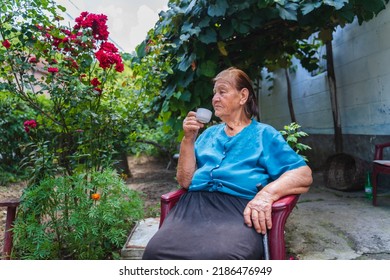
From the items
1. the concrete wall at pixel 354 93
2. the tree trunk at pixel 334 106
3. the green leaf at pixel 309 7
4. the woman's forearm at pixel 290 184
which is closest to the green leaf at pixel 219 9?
the green leaf at pixel 309 7

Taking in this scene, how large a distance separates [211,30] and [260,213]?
1.41 meters

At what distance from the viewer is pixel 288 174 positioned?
1336mm

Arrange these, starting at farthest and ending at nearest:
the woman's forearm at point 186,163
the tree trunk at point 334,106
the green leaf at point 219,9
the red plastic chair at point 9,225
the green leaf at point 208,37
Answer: the tree trunk at point 334,106 → the green leaf at point 208,37 → the green leaf at point 219,9 → the red plastic chair at point 9,225 → the woman's forearm at point 186,163

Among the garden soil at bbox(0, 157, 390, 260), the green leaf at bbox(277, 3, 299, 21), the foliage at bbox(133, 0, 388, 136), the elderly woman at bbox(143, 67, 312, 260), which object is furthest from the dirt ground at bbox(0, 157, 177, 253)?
the green leaf at bbox(277, 3, 299, 21)

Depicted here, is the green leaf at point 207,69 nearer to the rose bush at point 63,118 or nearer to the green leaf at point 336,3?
the rose bush at point 63,118

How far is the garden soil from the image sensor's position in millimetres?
1771

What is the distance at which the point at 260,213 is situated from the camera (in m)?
1.23

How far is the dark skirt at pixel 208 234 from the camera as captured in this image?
1.15 meters

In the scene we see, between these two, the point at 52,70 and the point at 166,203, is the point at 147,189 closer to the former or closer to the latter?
the point at 52,70

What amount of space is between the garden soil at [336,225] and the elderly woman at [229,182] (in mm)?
676

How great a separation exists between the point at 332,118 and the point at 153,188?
254 centimetres

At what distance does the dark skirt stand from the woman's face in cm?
42
